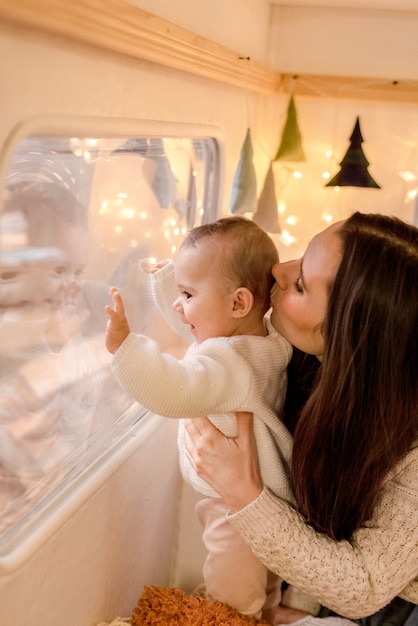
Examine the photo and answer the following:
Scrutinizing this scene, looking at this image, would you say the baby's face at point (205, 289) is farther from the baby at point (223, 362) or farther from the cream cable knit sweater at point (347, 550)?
the cream cable knit sweater at point (347, 550)

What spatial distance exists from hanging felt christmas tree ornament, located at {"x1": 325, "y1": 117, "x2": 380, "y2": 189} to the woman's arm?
1.12 m

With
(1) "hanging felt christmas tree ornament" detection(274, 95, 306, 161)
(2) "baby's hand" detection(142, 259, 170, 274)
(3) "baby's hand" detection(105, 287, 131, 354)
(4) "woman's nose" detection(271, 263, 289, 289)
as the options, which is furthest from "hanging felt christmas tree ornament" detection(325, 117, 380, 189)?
(3) "baby's hand" detection(105, 287, 131, 354)

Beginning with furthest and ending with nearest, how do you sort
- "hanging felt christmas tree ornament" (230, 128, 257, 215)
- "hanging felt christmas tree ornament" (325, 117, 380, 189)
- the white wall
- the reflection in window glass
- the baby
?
the white wall
"hanging felt christmas tree ornament" (325, 117, 380, 189)
"hanging felt christmas tree ornament" (230, 128, 257, 215)
the baby
the reflection in window glass

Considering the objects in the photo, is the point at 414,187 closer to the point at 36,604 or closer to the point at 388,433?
the point at 388,433

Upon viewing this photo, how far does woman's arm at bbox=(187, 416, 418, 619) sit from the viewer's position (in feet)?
4.36

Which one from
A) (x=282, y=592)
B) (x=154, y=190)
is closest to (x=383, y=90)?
(x=154, y=190)

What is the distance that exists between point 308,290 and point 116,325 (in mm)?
397

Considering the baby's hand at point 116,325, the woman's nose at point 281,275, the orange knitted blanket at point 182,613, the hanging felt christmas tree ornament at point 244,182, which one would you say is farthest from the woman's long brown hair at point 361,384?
the hanging felt christmas tree ornament at point 244,182

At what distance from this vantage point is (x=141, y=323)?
1700 mm

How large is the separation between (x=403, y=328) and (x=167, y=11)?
2.56ft

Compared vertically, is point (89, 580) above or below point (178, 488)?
above

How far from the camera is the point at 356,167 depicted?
87.7 inches

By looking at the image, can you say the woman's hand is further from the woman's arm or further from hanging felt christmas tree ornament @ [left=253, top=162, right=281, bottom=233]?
hanging felt christmas tree ornament @ [left=253, top=162, right=281, bottom=233]

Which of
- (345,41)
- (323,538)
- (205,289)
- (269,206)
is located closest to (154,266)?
(205,289)
